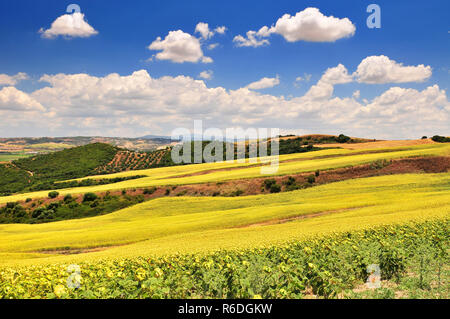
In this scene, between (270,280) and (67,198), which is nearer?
(270,280)

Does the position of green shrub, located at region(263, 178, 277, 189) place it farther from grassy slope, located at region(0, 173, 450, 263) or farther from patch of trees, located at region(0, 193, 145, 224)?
patch of trees, located at region(0, 193, 145, 224)

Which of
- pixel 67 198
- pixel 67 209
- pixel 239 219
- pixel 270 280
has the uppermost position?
pixel 270 280

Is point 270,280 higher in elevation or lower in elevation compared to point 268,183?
higher

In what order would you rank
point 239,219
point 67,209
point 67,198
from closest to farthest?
point 239,219
point 67,209
point 67,198

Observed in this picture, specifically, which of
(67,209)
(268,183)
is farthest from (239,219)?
(67,209)

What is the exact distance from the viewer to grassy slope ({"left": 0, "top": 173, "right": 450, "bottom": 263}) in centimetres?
2870

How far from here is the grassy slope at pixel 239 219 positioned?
28.7 metres

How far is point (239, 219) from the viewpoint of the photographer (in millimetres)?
43281

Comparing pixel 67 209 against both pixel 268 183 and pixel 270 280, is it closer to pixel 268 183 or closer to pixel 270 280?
pixel 268 183

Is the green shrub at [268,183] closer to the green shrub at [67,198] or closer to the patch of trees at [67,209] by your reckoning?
the patch of trees at [67,209]

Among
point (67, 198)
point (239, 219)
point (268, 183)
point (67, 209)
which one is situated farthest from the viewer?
point (67, 198)

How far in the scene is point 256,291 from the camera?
9688 millimetres

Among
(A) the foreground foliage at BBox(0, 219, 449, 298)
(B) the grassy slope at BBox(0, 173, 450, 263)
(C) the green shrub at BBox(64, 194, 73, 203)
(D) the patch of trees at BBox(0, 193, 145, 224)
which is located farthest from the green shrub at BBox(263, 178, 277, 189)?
(A) the foreground foliage at BBox(0, 219, 449, 298)
